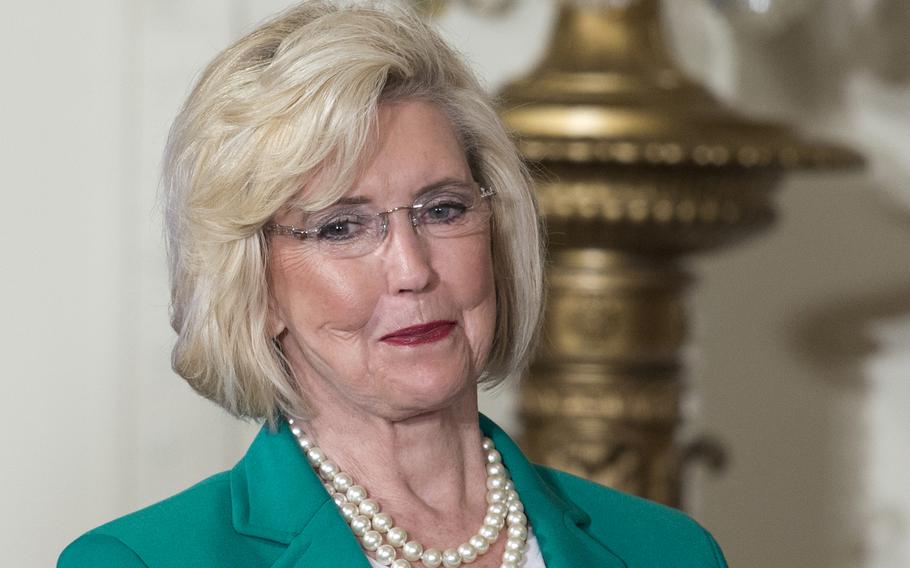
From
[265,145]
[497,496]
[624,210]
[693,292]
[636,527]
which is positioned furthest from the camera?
[693,292]

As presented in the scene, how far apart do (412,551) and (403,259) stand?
389 millimetres

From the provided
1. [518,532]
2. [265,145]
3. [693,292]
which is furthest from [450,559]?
[693,292]

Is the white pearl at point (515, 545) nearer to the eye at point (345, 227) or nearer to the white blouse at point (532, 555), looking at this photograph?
the white blouse at point (532, 555)

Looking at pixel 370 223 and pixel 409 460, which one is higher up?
pixel 370 223

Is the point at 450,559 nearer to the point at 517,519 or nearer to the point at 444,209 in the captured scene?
the point at 517,519

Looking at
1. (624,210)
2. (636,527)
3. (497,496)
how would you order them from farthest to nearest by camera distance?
(624,210) → (636,527) → (497,496)

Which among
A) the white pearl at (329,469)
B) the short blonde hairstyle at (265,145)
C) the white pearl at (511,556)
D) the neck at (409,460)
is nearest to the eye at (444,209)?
the short blonde hairstyle at (265,145)

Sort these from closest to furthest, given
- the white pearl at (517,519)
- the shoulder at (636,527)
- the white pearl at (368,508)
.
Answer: the white pearl at (368,508) → the white pearl at (517,519) → the shoulder at (636,527)

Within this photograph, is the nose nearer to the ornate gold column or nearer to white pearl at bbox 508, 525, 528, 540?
white pearl at bbox 508, 525, 528, 540

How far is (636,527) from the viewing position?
8.30 ft

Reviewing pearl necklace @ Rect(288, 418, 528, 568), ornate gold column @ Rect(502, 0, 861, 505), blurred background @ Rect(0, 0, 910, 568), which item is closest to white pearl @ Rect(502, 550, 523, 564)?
pearl necklace @ Rect(288, 418, 528, 568)

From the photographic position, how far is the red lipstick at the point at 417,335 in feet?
7.34

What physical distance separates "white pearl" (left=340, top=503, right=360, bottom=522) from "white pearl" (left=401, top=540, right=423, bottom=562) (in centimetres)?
8

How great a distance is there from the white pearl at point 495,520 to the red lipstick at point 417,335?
29 centimetres
